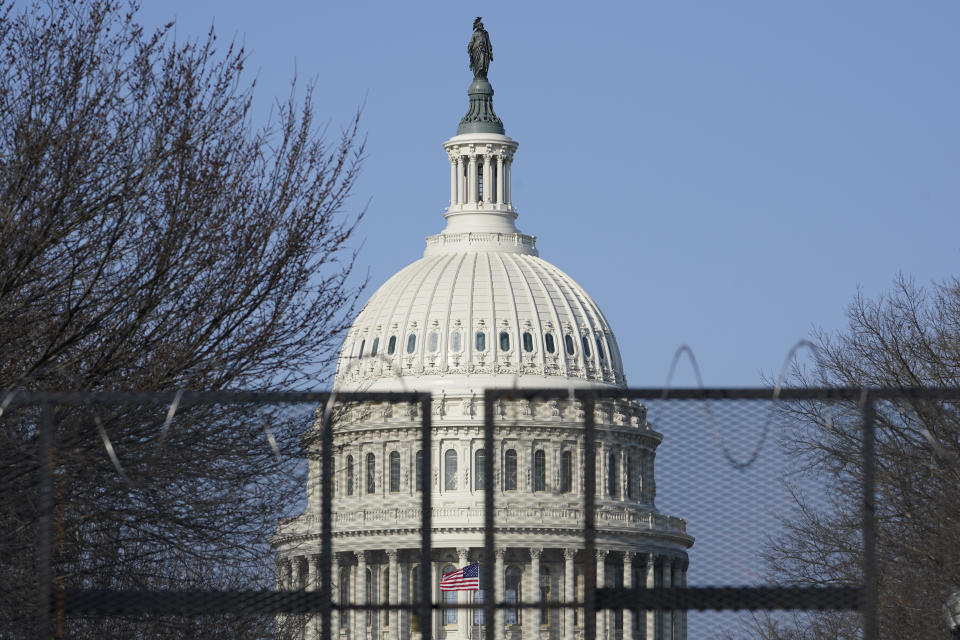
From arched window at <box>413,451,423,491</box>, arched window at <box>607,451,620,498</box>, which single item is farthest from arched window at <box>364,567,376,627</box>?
arched window at <box>607,451,620,498</box>

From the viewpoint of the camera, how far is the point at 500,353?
139000 millimetres

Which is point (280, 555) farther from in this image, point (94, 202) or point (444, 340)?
point (444, 340)

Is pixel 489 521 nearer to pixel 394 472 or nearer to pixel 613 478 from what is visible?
pixel 394 472

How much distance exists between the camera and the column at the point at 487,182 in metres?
154

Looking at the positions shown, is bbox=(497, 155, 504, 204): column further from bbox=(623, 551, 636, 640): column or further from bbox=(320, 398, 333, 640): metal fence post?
bbox=(320, 398, 333, 640): metal fence post

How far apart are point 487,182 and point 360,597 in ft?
472

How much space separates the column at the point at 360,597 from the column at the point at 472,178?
141779 millimetres

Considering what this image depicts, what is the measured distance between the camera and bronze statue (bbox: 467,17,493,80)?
163625mm

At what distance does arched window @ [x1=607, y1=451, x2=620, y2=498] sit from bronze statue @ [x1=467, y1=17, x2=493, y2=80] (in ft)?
495

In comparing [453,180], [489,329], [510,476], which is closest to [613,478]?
[510,476]

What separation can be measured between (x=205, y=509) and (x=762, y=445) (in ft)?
26.1

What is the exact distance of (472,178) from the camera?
6107 inches

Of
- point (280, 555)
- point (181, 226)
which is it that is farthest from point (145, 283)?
point (280, 555)

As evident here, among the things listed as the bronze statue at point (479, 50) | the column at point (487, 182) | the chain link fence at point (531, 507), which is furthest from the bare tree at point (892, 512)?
the bronze statue at point (479, 50)
